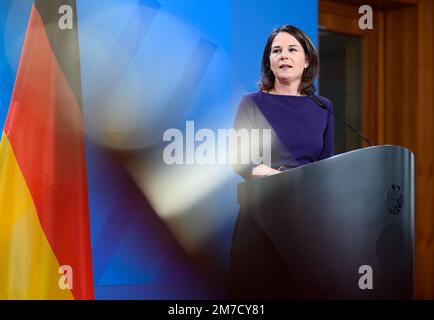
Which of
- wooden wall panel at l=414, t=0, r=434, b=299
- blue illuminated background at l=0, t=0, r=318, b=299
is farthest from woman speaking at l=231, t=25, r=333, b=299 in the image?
wooden wall panel at l=414, t=0, r=434, b=299

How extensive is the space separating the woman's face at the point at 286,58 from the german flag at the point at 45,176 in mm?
575

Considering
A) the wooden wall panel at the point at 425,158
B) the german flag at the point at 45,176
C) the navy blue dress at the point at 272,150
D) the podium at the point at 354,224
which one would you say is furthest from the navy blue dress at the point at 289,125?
the wooden wall panel at the point at 425,158

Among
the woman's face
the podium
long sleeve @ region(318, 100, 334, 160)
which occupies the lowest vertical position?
the podium

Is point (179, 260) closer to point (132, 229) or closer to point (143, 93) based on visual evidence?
point (132, 229)

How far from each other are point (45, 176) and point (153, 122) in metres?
0.52

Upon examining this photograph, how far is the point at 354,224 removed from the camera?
4.36 ft

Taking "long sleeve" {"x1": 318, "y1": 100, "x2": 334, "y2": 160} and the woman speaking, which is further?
"long sleeve" {"x1": 318, "y1": 100, "x2": 334, "y2": 160}

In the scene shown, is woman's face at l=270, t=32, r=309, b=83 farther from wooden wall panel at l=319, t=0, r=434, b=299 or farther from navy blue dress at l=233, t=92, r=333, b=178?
wooden wall panel at l=319, t=0, r=434, b=299

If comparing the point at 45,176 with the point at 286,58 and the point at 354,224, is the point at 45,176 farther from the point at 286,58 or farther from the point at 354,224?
the point at 354,224

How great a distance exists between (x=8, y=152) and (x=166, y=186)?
0.61m

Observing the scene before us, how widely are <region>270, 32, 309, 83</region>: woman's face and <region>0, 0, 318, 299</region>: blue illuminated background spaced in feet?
1.60

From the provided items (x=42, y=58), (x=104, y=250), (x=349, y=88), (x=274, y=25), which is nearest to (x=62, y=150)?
(x=42, y=58)

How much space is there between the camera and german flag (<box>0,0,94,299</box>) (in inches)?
67.8

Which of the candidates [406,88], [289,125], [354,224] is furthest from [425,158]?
[354,224]
